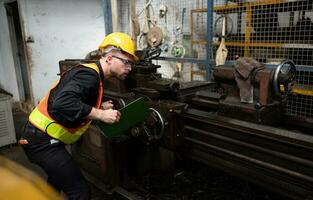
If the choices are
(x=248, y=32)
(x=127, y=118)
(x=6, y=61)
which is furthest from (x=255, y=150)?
(x=6, y=61)

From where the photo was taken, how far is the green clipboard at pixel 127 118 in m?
1.33

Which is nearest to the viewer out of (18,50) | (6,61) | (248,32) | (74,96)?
(74,96)

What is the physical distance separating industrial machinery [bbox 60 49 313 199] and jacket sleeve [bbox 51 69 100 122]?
1.36 feet

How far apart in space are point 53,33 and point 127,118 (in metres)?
3.08

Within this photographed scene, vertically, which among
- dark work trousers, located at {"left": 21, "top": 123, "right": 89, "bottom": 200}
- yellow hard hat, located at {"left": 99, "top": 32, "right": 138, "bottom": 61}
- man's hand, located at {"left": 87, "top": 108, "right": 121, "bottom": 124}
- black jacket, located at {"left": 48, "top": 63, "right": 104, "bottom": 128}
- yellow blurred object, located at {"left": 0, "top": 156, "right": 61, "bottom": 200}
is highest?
yellow hard hat, located at {"left": 99, "top": 32, "right": 138, "bottom": 61}

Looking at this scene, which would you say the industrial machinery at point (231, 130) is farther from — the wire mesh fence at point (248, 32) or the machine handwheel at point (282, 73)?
the wire mesh fence at point (248, 32)

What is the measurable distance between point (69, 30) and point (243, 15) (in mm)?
2522

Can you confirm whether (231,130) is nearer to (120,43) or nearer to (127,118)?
(127,118)

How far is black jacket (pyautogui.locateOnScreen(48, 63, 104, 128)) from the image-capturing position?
→ 1.16 metres

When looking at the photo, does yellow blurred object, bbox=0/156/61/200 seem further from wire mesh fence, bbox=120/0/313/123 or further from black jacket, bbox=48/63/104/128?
wire mesh fence, bbox=120/0/313/123

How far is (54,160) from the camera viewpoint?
50.9 inches

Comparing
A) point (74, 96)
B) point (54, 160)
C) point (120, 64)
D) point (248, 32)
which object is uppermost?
point (248, 32)

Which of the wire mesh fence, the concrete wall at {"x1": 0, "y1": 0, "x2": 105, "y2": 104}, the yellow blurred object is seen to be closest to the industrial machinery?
the wire mesh fence

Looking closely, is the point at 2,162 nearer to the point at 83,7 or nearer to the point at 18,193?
the point at 18,193
